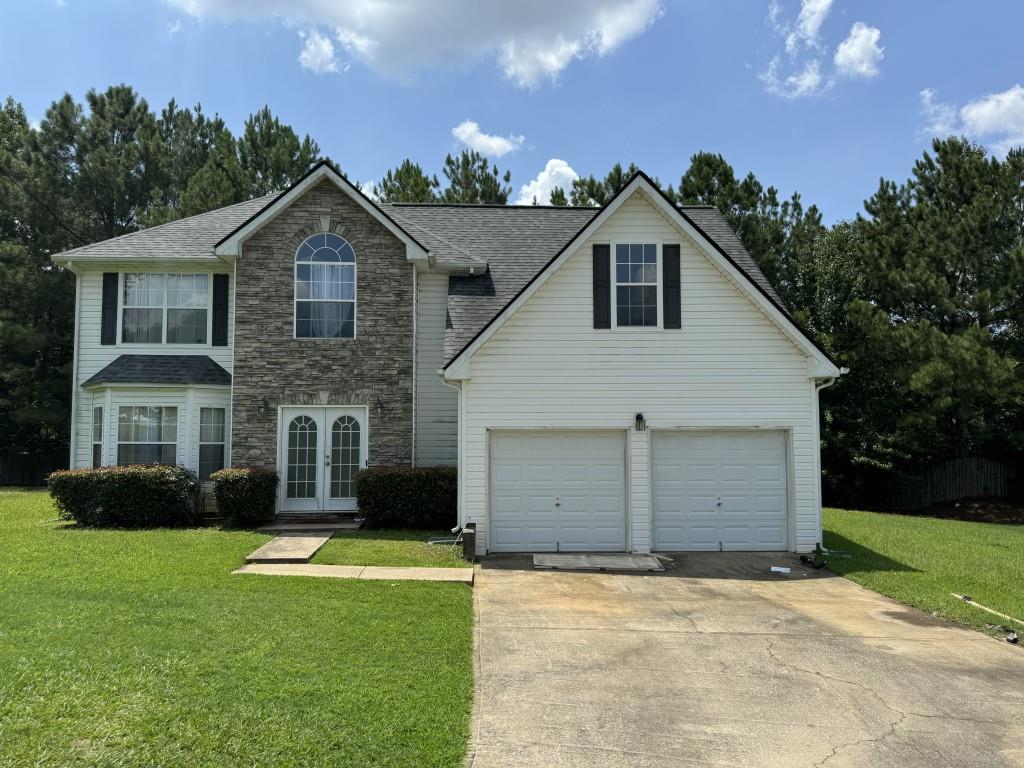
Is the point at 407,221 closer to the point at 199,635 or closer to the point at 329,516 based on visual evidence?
the point at 329,516

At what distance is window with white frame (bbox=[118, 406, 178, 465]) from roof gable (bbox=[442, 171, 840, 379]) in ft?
24.4

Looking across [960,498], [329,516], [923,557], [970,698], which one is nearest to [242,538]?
[329,516]

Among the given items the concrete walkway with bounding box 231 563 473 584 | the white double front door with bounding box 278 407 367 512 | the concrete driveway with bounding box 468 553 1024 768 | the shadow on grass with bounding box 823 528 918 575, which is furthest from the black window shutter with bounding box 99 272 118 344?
the shadow on grass with bounding box 823 528 918 575

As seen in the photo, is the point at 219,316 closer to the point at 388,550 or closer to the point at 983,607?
the point at 388,550

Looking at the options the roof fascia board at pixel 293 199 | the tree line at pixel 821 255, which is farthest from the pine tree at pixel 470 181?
the roof fascia board at pixel 293 199

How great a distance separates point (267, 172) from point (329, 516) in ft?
81.9

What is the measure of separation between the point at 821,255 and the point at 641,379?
1816 centimetres

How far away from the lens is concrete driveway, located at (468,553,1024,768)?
4762 millimetres

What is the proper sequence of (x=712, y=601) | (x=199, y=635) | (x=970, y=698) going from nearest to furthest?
(x=970, y=698)
(x=199, y=635)
(x=712, y=601)

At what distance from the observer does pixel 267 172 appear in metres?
34.0

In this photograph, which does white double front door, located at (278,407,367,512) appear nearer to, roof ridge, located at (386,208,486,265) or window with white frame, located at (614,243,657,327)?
roof ridge, located at (386,208,486,265)

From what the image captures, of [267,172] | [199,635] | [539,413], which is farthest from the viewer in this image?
[267,172]

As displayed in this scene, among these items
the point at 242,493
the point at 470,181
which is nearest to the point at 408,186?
the point at 470,181

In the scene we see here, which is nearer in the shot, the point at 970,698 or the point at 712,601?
the point at 970,698
